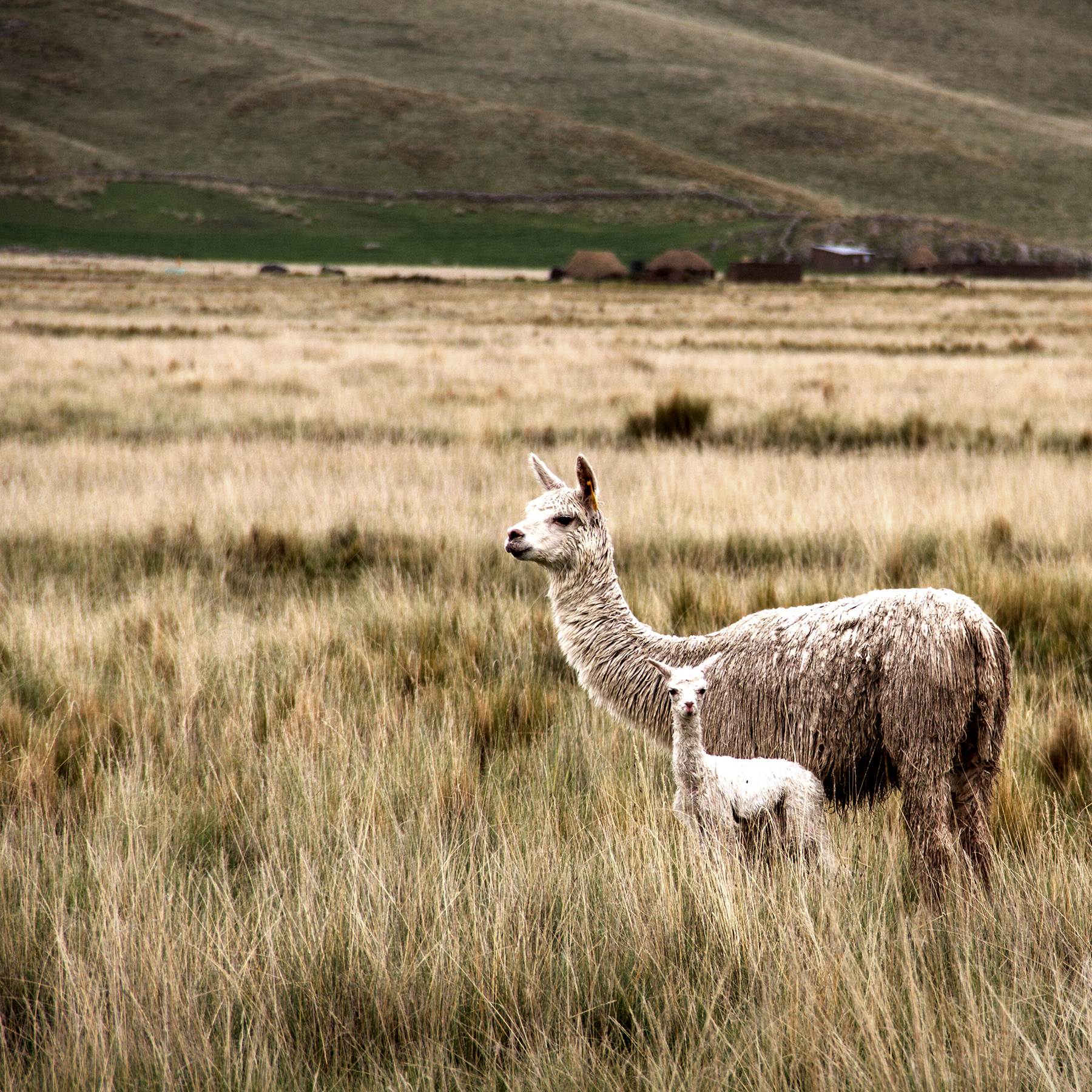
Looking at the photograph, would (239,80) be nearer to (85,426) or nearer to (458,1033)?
(85,426)

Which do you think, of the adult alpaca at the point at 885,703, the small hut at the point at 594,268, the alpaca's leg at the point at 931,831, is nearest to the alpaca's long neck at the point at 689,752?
the adult alpaca at the point at 885,703

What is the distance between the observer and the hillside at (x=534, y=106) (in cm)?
11469

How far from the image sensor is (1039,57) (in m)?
171

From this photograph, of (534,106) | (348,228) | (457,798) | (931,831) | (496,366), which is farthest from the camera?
(534,106)

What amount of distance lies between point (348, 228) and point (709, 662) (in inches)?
4197

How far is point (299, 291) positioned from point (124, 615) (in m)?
46.1

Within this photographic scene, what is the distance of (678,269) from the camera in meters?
73.4

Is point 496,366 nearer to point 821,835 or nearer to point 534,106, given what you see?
point 821,835

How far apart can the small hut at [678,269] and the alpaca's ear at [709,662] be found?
2862 inches

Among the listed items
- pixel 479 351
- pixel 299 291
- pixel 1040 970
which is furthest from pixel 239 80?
pixel 1040 970

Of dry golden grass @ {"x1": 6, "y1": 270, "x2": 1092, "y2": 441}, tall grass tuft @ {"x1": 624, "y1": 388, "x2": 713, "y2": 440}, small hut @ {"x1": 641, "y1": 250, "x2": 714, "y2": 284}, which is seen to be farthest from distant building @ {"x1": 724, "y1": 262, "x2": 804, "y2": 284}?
tall grass tuft @ {"x1": 624, "y1": 388, "x2": 713, "y2": 440}

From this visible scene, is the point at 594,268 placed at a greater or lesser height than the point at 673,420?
greater

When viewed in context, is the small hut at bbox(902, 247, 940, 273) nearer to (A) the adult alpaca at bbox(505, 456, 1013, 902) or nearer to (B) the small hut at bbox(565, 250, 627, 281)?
(B) the small hut at bbox(565, 250, 627, 281)

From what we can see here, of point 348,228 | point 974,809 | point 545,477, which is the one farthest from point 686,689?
point 348,228
